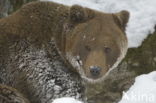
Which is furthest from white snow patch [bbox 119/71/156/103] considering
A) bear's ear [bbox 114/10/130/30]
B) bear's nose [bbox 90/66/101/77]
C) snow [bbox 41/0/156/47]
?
snow [bbox 41/0/156/47]

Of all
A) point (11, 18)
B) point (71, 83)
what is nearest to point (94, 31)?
point (71, 83)

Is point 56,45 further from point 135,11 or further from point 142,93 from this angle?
point 135,11

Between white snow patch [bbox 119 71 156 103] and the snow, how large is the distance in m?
3.18

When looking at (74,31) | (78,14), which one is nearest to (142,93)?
(74,31)

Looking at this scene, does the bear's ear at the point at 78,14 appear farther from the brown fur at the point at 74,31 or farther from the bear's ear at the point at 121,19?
the bear's ear at the point at 121,19

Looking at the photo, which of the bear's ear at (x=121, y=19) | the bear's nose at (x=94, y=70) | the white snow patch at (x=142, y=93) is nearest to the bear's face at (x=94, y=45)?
the bear's nose at (x=94, y=70)

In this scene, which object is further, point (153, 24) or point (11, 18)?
point (153, 24)

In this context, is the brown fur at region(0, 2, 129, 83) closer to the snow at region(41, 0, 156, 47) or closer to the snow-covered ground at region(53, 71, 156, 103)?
the snow-covered ground at region(53, 71, 156, 103)

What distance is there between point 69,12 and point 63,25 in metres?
0.22

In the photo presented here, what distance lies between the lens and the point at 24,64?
7.24 meters

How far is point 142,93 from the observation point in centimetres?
594

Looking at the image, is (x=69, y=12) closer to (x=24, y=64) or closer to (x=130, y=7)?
(x=24, y=64)

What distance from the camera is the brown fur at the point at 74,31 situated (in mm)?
7152

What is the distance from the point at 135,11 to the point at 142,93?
14.8 ft
